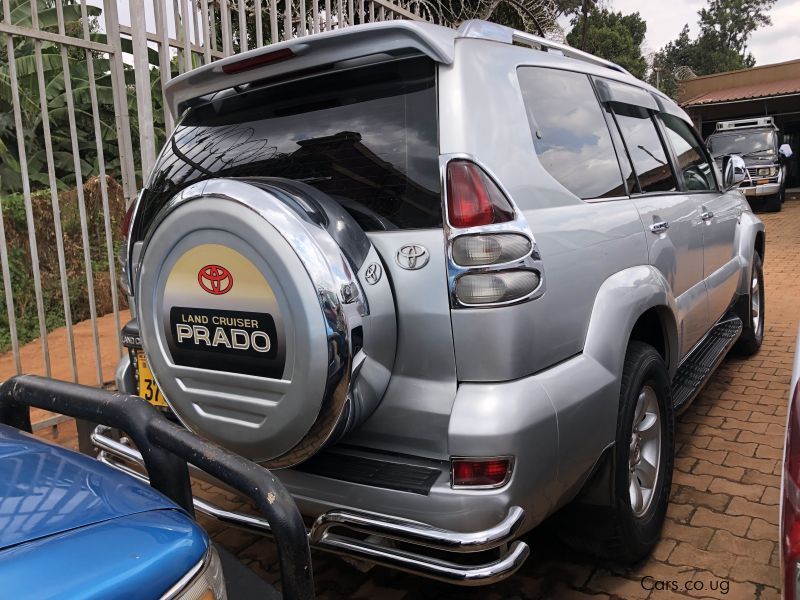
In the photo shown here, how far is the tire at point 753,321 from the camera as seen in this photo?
4.95 meters

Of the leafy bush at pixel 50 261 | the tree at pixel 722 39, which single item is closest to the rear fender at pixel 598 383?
the leafy bush at pixel 50 261

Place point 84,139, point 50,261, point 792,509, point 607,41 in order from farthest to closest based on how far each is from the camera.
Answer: point 607,41 → point 84,139 → point 50,261 → point 792,509

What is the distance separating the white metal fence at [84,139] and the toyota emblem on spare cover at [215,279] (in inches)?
86.6

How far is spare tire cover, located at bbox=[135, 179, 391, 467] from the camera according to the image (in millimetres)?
1844

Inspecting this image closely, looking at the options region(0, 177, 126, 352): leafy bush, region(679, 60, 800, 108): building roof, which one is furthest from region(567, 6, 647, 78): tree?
region(0, 177, 126, 352): leafy bush

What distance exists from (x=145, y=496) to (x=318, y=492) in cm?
84

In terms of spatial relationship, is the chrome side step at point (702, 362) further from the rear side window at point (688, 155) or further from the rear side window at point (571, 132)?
the rear side window at point (571, 132)

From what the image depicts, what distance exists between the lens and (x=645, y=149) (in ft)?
10.4

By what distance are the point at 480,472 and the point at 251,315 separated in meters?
0.80

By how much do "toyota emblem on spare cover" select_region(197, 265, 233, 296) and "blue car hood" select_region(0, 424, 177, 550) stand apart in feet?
2.16

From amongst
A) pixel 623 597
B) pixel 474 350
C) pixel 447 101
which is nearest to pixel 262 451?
pixel 474 350

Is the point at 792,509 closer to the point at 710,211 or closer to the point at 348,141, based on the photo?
the point at 348,141

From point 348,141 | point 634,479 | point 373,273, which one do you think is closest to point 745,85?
point 634,479

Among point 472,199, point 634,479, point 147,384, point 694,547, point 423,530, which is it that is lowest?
point 694,547
